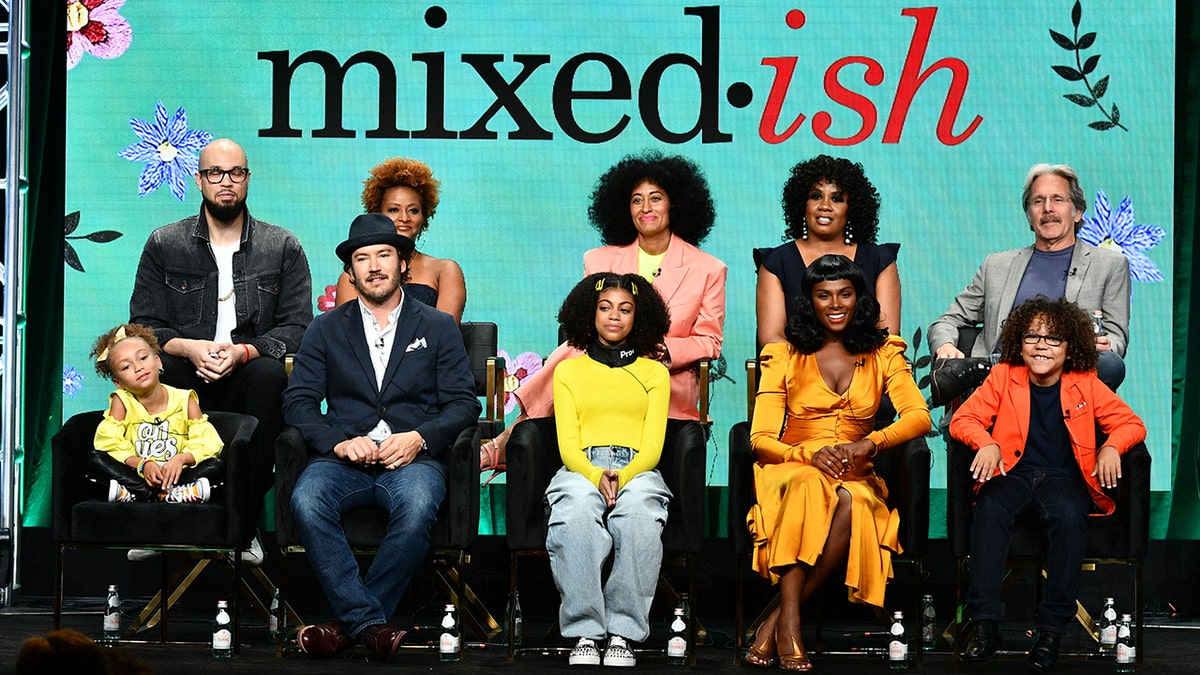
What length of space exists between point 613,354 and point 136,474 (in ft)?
5.54

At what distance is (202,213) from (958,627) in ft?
10.6

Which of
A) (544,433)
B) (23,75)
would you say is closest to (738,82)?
(544,433)

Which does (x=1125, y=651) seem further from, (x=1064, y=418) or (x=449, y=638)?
(x=449, y=638)

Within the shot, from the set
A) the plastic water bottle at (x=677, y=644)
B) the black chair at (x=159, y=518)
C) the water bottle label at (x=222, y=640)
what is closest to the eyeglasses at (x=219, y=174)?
the black chair at (x=159, y=518)

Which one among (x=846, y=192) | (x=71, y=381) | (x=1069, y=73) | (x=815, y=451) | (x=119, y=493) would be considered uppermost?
(x=1069, y=73)

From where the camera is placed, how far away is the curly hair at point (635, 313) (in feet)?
18.0

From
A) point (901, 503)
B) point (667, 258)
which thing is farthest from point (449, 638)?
point (667, 258)

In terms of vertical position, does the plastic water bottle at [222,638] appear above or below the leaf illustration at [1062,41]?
below

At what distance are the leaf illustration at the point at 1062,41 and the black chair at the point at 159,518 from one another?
3671mm

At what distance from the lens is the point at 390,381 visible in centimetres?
542

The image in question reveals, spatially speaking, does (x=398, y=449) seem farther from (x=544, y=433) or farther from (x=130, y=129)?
(x=130, y=129)

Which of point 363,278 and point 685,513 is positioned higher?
point 363,278

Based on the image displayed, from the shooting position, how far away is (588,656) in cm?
496

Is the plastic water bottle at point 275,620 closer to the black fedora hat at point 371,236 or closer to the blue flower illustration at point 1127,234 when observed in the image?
the black fedora hat at point 371,236
